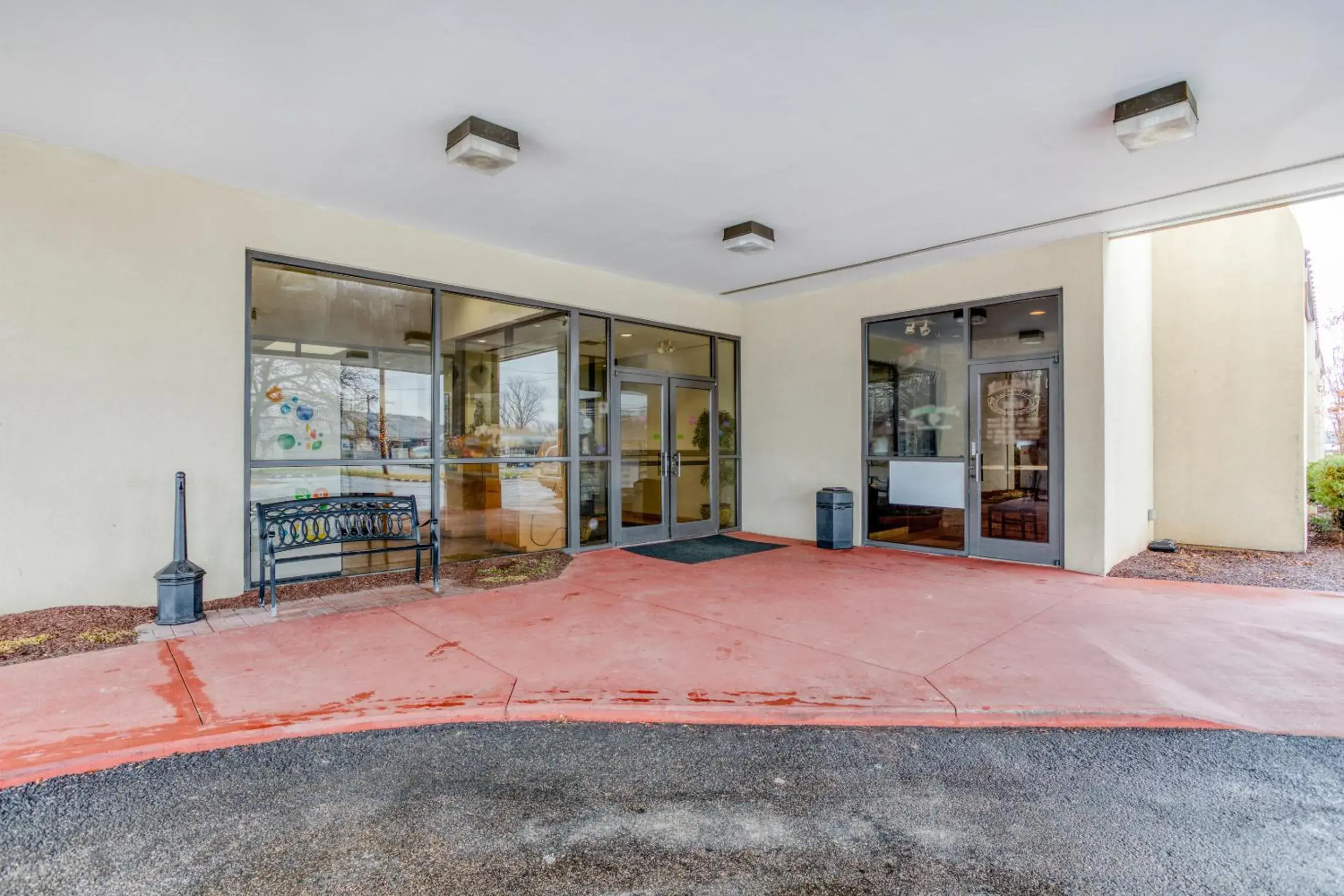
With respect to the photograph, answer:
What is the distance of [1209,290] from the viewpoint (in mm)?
7617

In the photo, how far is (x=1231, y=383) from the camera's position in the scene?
7.46 meters

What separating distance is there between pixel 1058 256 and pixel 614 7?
537 centimetres

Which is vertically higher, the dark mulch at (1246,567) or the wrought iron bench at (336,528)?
the wrought iron bench at (336,528)

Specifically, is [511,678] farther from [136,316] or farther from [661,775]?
[136,316]

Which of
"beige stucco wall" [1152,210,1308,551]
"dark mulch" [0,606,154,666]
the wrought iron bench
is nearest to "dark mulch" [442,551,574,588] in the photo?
the wrought iron bench

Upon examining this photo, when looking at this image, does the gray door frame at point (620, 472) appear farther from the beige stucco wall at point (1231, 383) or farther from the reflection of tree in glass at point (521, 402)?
the beige stucco wall at point (1231, 383)

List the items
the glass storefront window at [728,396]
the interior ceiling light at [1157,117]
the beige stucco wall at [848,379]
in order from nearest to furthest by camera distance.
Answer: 1. the interior ceiling light at [1157,117]
2. the beige stucco wall at [848,379]
3. the glass storefront window at [728,396]

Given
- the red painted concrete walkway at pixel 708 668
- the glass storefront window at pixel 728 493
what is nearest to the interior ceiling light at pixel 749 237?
the red painted concrete walkway at pixel 708 668

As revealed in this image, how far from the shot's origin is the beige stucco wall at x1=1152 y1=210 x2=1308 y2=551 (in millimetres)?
7188

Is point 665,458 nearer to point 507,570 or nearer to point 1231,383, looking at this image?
point 507,570

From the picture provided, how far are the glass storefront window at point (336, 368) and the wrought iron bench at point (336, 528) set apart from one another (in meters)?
0.54

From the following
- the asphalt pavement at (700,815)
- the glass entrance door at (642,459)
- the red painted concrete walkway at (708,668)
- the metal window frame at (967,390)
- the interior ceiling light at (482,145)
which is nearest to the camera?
the asphalt pavement at (700,815)

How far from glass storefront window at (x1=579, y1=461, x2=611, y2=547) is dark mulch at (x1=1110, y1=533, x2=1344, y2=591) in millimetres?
5340

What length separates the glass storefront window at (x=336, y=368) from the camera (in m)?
5.37
